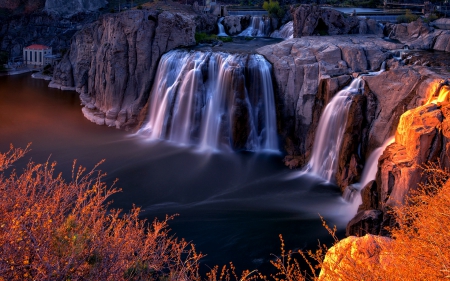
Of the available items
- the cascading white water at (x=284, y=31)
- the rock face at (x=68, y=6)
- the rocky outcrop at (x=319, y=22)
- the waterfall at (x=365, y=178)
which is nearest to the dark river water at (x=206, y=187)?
the waterfall at (x=365, y=178)

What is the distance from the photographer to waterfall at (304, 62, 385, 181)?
18.1 meters

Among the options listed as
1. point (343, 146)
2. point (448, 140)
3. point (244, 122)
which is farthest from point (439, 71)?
point (244, 122)

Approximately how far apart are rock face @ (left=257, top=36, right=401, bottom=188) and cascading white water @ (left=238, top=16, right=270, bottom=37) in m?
11.9

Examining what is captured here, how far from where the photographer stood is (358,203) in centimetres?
1552

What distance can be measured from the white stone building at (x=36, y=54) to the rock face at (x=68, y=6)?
8.97 metres

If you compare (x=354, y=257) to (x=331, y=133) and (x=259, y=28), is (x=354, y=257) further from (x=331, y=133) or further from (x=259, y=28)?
(x=259, y=28)

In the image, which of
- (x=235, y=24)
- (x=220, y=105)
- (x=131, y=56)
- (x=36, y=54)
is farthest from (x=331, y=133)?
(x=36, y=54)

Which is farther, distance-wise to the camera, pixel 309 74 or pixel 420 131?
pixel 309 74

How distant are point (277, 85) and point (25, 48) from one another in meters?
29.6

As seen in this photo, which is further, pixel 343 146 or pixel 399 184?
pixel 343 146

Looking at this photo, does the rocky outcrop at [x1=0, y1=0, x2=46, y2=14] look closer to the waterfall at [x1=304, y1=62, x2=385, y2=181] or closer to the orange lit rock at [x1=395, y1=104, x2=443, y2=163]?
the waterfall at [x1=304, y1=62, x2=385, y2=181]

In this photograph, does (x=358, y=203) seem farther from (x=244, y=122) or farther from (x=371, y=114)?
(x=244, y=122)

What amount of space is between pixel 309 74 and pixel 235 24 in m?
16.6

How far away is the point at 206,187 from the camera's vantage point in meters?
17.5
